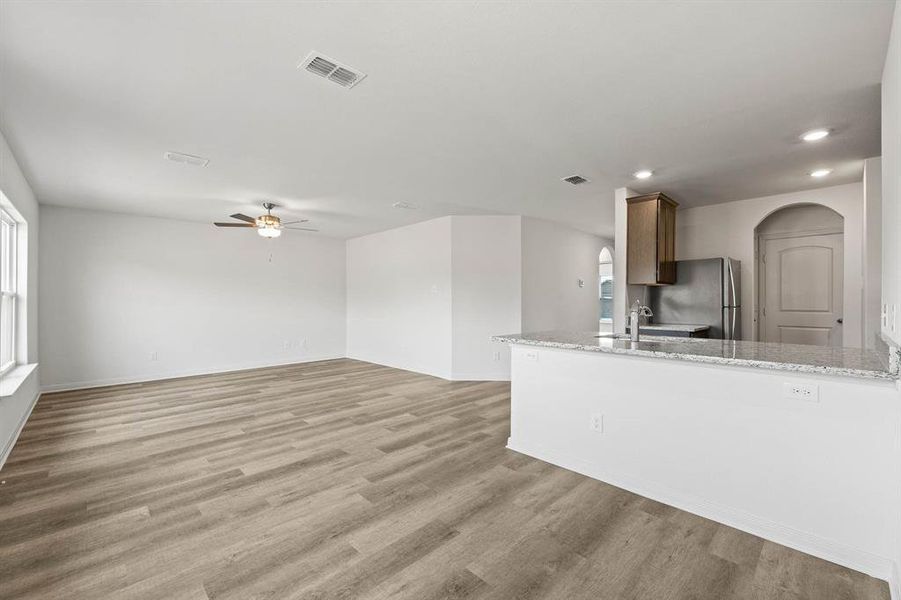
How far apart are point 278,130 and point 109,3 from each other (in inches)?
53.2

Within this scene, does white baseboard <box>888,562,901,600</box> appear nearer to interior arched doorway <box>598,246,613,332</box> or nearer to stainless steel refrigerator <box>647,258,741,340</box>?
stainless steel refrigerator <box>647,258,741,340</box>

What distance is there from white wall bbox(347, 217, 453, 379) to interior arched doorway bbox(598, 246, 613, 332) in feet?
12.4

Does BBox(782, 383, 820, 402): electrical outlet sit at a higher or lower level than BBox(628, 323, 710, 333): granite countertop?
lower

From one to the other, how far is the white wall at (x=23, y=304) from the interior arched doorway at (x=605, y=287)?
8483 millimetres

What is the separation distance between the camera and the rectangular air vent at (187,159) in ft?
11.8

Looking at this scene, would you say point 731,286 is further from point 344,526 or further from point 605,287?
point 344,526

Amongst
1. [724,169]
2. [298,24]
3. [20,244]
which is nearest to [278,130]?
[298,24]

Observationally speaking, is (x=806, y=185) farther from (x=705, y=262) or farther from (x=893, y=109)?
(x=893, y=109)

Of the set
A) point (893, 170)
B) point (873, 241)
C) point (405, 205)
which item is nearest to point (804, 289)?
point (873, 241)

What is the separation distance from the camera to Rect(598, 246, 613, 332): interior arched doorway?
8.59m

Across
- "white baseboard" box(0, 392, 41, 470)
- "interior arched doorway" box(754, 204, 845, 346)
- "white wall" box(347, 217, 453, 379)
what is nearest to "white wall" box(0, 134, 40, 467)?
"white baseboard" box(0, 392, 41, 470)

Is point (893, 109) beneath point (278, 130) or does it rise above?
beneath

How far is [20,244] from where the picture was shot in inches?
173

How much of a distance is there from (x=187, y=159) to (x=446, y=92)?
269 cm
